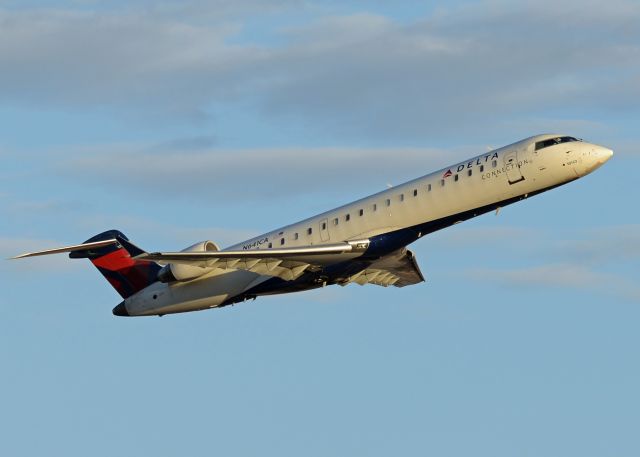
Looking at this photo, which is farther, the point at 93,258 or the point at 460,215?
the point at 93,258

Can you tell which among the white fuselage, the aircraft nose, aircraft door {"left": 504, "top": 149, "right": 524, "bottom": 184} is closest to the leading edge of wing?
the white fuselage

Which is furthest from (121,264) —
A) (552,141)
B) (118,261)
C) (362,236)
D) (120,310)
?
(552,141)

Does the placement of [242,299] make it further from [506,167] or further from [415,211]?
[506,167]

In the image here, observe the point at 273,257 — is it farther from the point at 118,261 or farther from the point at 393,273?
the point at 118,261

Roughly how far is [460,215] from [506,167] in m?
1.98

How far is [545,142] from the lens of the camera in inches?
1593

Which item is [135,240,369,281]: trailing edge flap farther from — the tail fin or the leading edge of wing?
the tail fin

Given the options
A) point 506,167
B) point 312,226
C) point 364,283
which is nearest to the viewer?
point 506,167

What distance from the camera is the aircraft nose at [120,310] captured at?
4697 centimetres

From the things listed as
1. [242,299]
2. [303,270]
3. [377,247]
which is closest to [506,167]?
[377,247]

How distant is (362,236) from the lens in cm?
4166

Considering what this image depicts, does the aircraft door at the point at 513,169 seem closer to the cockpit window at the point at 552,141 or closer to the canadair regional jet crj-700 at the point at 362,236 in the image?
the canadair regional jet crj-700 at the point at 362,236

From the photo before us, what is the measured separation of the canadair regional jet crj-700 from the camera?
4025cm

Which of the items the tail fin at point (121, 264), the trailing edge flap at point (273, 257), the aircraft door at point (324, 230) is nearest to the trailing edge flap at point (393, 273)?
the aircraft door at point (324, 230)
